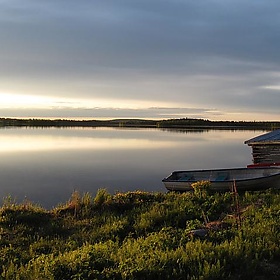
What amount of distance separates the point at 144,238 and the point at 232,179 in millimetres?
8241

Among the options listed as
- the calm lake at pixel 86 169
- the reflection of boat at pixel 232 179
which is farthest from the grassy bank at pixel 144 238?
the calm lake at pixel 86 169

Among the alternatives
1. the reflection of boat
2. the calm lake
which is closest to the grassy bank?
the reflection of boat

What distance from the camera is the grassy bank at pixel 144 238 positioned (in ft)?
18.0

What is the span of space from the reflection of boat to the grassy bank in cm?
64

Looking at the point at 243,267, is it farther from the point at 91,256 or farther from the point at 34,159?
the point at 34,159

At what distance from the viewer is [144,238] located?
7930mm

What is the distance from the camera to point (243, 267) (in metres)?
5.62

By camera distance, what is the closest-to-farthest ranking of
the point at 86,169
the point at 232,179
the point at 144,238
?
the point at 144,238
the point at 232,179
the point at 86,169

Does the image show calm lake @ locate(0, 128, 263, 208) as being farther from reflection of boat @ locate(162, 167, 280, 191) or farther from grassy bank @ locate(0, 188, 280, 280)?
grassy bank @ locate(0, 188, 280, 280)

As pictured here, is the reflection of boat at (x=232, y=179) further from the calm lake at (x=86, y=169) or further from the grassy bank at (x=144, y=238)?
the calm lake at (x=86, y=169)

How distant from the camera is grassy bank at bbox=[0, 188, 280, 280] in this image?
549cm

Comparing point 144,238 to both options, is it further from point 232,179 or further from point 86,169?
point 86,169

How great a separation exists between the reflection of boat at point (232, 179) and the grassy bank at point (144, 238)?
2.09 ft

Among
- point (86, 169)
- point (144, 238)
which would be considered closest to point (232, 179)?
point (144, 238)
